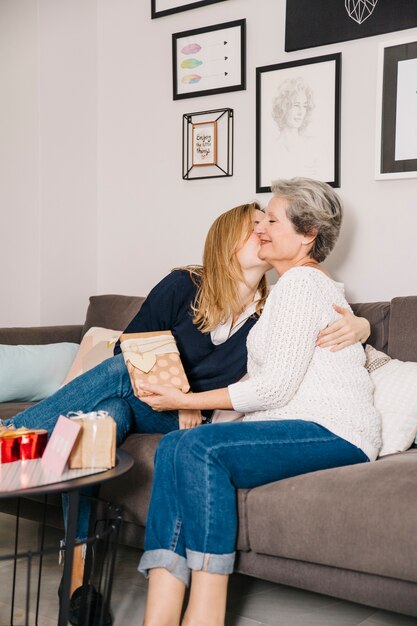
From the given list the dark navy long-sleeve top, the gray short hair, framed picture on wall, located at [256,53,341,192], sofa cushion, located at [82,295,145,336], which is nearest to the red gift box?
the dark navy long-sleeve top

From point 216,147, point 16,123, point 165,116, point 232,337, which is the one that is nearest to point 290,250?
point 232,337

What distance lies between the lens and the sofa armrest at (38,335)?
122 inches

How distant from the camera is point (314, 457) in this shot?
1.90 metres

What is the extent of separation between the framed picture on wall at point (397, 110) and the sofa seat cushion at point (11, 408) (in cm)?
150

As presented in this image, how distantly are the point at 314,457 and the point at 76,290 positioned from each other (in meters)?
2.08

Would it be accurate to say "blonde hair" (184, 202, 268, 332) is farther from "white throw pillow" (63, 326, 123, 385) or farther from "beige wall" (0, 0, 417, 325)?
"beige wall" (0, 0, 417, 325)

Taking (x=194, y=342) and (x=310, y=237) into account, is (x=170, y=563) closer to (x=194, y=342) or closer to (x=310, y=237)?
(x=194, y=342)

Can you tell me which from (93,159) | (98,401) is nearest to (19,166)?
(93,159)

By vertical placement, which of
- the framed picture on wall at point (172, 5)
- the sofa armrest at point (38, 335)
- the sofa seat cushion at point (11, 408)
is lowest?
the sofa seat cushion at point (11, 408)

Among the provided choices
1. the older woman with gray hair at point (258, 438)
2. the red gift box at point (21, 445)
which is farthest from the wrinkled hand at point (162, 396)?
the red gift box at point (21, 445)

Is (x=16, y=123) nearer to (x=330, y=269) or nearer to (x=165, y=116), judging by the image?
(x=165, y=116)

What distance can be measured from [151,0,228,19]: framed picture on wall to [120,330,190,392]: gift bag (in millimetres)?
1741

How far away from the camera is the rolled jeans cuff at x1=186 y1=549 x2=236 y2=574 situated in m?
1.74

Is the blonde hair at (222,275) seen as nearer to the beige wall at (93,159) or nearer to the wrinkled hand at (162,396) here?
the wrinkled hand at (162,396)
